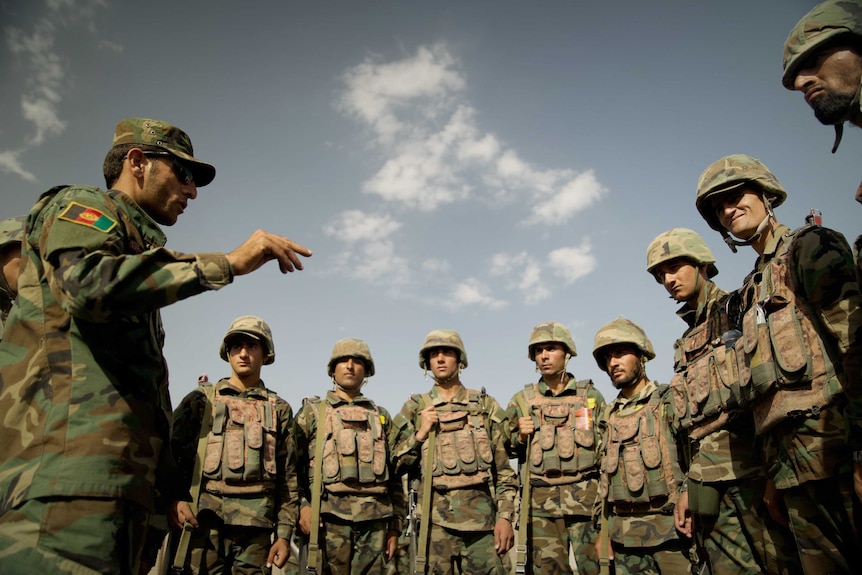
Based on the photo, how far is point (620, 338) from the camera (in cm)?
604

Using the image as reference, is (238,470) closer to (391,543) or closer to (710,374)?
(391,543)

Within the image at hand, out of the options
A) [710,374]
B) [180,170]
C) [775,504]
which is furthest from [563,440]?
[180,170]

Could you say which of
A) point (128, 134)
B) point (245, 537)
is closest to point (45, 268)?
point (128, 134)

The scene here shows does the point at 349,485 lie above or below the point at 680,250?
below

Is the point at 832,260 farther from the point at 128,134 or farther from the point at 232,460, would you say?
the point at 232,460

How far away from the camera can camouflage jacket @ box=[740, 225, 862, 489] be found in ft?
8.84

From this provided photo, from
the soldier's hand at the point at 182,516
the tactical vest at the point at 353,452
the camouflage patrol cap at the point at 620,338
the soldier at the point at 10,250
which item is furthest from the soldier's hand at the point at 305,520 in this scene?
the camouflage patrol cap at the point at 620,338

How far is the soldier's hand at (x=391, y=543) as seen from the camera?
620 centimetres

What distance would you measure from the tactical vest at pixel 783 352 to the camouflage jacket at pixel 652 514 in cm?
196

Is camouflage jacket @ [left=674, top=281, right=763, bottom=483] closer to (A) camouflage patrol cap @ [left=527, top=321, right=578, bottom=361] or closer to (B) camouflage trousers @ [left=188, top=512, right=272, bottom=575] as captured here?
(A) camouflage patrol cap @ [left=527, top=321, right=578, bottom=361]

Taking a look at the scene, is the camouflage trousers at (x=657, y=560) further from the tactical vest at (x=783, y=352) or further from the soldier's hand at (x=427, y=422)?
the soldier's hand at (x=427, y=422)

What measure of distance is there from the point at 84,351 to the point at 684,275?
177 inches

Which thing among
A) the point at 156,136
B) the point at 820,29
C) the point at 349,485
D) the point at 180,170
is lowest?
A: the point at 349,485

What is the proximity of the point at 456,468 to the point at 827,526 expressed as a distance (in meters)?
4.15
